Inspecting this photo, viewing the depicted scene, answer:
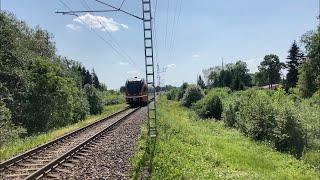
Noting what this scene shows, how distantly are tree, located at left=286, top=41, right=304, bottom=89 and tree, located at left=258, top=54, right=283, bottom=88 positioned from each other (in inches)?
1914

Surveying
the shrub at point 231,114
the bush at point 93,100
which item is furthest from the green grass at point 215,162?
the bush at point 93,100

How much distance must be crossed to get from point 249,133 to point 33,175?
2174 cm

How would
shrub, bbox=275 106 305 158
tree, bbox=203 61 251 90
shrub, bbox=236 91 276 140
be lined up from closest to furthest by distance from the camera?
shrub, bbox=275 106 305 158
shrub, bbox=236 91 276 140
tree, bbox=203 61 251 90

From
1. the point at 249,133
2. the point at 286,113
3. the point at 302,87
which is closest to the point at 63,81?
the point at 249,133

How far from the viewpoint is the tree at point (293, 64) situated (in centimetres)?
10569

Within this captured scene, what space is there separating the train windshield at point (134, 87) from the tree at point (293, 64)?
58426 millimetres

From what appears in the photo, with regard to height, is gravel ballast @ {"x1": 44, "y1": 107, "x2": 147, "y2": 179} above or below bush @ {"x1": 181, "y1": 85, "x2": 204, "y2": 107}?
below

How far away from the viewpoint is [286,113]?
2814cm

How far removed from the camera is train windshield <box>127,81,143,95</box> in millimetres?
55625

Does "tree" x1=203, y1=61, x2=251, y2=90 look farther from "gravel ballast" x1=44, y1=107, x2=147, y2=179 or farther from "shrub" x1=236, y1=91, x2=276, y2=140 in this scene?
"gravel ballast" x1=44, y1=107, x2=147, y2=179

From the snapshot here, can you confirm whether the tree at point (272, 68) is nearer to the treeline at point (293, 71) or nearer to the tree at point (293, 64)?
the treeline at point (293, 71)

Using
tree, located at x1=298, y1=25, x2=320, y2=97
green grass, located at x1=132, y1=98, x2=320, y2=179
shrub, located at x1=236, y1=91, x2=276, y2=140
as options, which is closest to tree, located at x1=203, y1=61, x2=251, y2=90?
tree, located at x1=298, y1=25, x2=320, y2=97

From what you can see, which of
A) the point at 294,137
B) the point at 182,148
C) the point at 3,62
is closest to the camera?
the point at 182,148

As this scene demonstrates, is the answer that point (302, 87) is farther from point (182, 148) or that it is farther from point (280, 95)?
point (182, 148)
